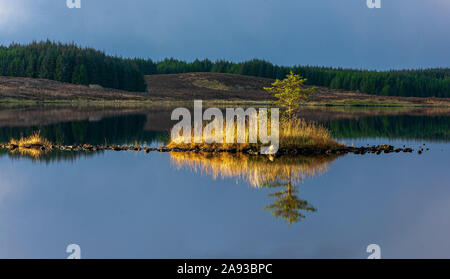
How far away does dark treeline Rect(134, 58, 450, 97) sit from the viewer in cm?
15662

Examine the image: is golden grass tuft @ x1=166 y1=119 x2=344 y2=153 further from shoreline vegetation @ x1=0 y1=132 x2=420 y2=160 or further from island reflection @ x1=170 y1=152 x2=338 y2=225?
island reflection @ x1=170 y1=152 x2=338 y2=225

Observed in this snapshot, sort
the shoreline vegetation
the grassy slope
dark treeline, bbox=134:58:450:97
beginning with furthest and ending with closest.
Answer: dark treeline, bbox=134:58:450:97 → the grassy slope → the shoreline vegetation

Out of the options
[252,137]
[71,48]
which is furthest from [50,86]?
[252,137]

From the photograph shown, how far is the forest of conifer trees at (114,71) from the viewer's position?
117 meters

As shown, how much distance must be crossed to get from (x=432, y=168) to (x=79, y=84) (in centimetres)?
10182

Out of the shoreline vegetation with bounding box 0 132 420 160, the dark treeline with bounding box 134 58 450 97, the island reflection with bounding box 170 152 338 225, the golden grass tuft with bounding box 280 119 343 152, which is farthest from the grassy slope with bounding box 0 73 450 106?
the island reflection with bounding box 170 152 338 225

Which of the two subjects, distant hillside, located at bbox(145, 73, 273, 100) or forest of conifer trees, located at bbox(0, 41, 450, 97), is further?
forest of conifer trees, located at bbox(0, 41, 450, 97)

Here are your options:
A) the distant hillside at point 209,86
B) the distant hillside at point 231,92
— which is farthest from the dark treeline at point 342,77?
the distant hillside at point 209,86

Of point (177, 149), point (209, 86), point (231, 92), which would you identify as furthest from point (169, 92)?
point (177, 149)

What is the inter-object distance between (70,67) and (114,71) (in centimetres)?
1144

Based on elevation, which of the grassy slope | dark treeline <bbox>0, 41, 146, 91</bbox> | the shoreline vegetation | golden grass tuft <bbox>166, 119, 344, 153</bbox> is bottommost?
the shoreline vegetation

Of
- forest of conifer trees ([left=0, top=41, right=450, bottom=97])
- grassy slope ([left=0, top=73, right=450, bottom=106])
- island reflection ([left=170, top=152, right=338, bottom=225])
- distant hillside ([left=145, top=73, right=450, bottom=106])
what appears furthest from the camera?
forest of conifer trees ([left=0, top=41, right=450, bottom=97])

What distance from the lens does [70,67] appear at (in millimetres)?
116875

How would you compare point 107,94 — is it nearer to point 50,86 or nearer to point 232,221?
point 50,86
